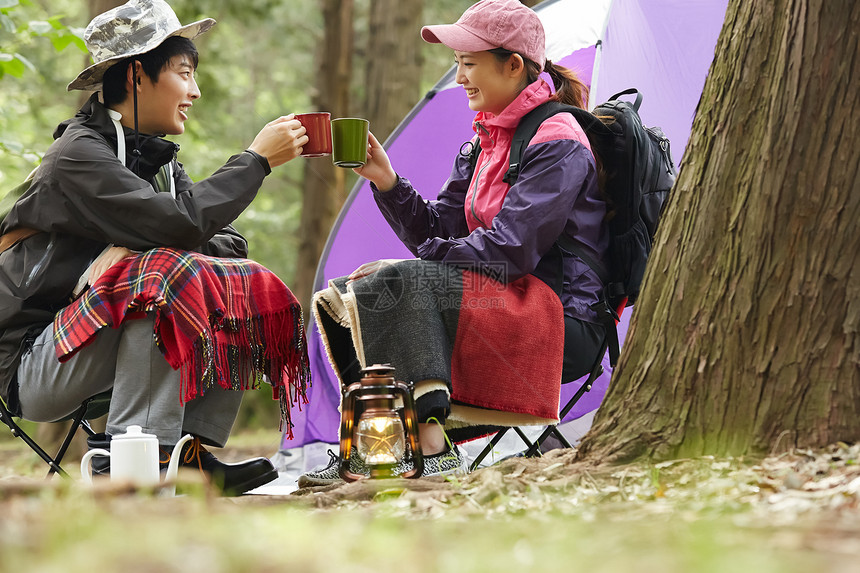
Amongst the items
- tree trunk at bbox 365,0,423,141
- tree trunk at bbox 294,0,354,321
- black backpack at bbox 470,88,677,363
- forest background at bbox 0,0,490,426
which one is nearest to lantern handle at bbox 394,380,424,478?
black backpack at bbox 470,88,677,363

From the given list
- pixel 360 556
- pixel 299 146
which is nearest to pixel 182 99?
pixel 299 146

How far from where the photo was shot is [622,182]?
9.45 ft

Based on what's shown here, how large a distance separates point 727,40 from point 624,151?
792 millimetres

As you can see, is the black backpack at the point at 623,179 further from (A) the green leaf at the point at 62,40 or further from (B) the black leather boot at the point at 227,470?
(A) the green leaf at the point at 62,40

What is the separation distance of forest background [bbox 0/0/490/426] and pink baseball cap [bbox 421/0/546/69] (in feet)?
5.08

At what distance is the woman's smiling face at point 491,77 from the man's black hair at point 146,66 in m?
0.94

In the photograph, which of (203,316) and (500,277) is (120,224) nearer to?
(203,316)

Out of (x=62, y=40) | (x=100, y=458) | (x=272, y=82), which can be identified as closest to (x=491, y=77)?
(x=100, y=458)

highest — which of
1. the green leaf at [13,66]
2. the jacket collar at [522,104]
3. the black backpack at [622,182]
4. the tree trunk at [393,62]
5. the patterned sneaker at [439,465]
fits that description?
the tree trunk at [393,62]

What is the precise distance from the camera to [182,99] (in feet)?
9.62

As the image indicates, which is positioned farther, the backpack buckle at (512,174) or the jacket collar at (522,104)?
the jacket collar at (522,104)

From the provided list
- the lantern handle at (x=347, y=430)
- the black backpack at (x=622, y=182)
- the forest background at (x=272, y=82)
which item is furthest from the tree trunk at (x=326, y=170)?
the lantern handle at (x=347, y=430)

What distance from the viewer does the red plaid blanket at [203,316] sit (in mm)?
2510

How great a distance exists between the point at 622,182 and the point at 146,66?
1.63m
